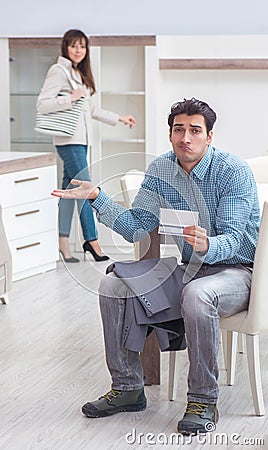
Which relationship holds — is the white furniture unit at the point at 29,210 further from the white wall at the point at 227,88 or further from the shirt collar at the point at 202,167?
the shirt collar at the point at 202,167

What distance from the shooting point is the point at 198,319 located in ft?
9.54

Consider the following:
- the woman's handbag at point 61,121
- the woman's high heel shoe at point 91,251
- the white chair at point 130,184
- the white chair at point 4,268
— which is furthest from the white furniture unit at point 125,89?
the white chair at point 130,184

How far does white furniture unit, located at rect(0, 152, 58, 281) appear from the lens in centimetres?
519

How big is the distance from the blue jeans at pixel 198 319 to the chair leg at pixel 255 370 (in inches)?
4.7

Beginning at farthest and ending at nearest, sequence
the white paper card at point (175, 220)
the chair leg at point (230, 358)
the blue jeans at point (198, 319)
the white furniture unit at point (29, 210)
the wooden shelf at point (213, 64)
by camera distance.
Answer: the wooden shelf at point (213, 64)
the white furniture unit at point (29, 210)
the chair leg at point (230, 358)
the white paper card at point (175, 220)
the blue jeans at point (198, 319)

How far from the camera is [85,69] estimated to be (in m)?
5.77

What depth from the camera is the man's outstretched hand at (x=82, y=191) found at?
3137 millimetres

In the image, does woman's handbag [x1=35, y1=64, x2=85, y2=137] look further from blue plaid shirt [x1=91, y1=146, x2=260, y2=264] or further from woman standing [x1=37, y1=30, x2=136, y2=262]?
blue plaid shirt [x1=91, y1=146, x2=260, y2=264]

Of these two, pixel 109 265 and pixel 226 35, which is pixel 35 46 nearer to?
pixel 226 35

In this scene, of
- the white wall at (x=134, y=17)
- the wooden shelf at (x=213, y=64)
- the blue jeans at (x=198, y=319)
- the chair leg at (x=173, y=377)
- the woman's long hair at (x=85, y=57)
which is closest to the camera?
the blue jeans at (x=198, y=319)

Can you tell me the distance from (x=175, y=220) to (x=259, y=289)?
363 mm

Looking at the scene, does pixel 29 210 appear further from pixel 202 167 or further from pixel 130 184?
pixel 202 167

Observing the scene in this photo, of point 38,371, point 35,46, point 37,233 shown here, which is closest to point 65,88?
point 35,46

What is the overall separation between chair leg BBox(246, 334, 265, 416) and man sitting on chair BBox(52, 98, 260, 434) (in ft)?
0.39
